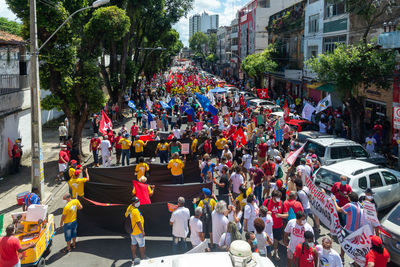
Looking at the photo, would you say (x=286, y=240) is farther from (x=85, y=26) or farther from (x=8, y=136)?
(x=85, y=26)

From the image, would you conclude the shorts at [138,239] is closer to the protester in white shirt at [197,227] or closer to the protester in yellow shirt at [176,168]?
the protester in white shirt at [197,227]

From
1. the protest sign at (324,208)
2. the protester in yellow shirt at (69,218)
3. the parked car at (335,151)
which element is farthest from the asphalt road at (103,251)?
the parked car at (335,151)

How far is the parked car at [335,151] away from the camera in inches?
498

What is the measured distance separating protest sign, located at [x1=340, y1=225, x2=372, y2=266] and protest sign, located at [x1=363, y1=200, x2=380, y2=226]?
1.04 metres

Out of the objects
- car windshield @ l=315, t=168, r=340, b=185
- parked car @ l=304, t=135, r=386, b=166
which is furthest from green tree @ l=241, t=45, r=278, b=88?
car windshield @ l=315, t=168, r=340, b=185

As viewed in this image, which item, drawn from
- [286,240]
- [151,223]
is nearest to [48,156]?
[151,223]

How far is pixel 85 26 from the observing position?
1761 centimetres

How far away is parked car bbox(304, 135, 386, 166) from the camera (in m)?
12.6

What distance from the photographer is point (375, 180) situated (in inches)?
407

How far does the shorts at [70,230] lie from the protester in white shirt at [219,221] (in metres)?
3.33

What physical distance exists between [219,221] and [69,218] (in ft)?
11.4

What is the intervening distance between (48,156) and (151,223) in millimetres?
11323

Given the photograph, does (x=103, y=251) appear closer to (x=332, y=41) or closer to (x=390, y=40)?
(x=390, y=40)

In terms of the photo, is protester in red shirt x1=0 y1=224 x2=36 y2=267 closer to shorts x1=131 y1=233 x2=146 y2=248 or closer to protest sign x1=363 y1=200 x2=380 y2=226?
shorts x1=131 y1=233 x2=146 y2=248
